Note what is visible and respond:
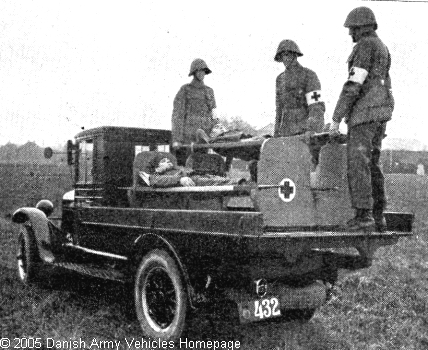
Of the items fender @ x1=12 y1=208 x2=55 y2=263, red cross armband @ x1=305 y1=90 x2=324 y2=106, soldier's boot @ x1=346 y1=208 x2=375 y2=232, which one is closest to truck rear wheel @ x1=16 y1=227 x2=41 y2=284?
fender @ x1=12 y1=208 x2=55 y2=263

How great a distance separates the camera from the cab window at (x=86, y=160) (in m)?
6.59

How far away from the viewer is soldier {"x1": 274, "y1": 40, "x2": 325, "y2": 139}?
18.9 feet

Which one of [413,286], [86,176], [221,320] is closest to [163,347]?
[221,320]

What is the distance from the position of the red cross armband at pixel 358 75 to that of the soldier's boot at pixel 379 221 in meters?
1.17

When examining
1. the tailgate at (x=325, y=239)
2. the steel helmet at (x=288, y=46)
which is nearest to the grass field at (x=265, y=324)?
the tailgate at (x=325, y=239)

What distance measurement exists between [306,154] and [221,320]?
160 cm

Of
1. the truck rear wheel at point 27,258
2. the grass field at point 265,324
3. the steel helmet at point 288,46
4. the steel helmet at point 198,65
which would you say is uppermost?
the steel helmet at point 198,65

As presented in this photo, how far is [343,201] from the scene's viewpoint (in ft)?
15.7

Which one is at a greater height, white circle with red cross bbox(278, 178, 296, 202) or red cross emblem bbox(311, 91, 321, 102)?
red cross emblem bbox(311, 91, 321, 102)

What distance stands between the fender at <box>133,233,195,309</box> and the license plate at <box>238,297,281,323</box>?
0.44 metres

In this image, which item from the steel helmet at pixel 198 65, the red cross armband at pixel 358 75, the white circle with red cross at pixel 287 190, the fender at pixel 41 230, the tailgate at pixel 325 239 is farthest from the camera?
the steel helmet at pixel 198 65

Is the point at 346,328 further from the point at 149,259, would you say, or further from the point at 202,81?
the point at 202,81

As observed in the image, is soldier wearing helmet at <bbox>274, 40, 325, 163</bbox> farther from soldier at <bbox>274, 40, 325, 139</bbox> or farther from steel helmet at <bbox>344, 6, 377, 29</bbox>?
steel helmet at <bbox>344, 6, 377, 29</bbox>

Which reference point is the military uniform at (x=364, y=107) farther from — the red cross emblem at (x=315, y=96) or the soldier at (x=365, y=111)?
the red cross emblem at (x=315, y=96)
